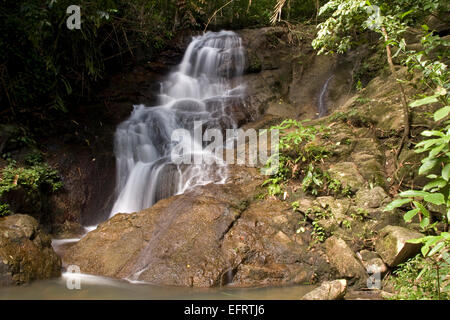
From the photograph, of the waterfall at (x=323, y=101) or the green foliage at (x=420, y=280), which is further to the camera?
the waterfall at (x=323, y=101)

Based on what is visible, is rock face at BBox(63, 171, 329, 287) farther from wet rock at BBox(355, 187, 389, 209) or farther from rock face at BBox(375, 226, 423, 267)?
wet rock at BBox(355, 187, 389, 209)

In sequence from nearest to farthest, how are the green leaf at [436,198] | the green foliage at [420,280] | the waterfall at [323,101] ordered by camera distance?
the green leaf at [436,198] < the green foliage at [420,280] < the waterfall at [323,101]

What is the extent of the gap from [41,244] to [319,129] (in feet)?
16.4

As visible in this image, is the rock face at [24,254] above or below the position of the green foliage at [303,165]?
below

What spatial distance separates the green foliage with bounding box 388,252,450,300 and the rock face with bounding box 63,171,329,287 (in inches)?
35.4

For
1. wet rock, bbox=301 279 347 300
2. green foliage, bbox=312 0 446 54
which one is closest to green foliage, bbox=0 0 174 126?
green foliage, bbox=312 0 446 54

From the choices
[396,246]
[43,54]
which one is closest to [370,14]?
[396,246]

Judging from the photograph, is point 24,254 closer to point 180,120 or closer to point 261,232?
point 261,232

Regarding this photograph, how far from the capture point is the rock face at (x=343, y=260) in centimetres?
376

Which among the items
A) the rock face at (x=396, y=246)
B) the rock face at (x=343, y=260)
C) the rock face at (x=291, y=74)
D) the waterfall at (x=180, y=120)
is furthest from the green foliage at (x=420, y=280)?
the rock face at (x=291, y=74)

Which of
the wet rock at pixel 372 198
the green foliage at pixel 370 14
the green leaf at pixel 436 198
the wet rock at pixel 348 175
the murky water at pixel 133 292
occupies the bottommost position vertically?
the murky water at pixel 133 292

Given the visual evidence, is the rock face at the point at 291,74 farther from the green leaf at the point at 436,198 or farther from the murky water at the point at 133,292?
the green leaf at the point at 436,198

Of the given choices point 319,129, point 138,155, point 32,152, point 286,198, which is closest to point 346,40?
→ point 319,129

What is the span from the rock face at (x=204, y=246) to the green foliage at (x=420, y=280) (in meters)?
0.90
